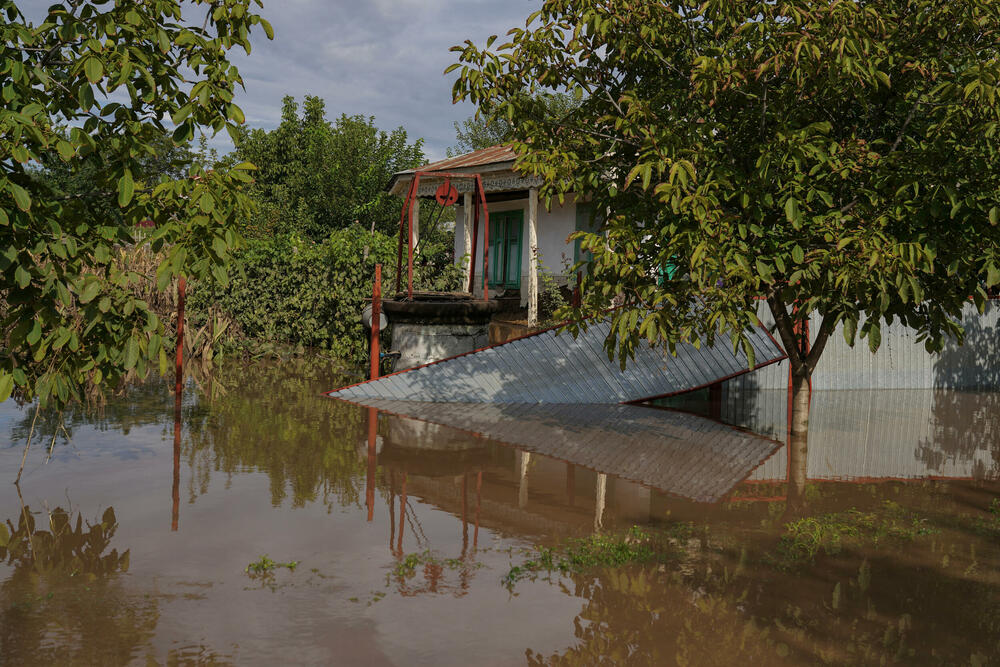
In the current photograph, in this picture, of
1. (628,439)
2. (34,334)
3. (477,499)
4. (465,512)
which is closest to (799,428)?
(628,439)

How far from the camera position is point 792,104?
785cm

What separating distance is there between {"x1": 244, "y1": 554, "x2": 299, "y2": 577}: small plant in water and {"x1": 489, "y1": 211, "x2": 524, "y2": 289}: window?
46.2 ft

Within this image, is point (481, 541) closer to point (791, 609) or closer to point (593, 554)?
point (593, 554)

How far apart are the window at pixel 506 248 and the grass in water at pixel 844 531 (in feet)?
41.9

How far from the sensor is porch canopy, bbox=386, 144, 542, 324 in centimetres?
1605

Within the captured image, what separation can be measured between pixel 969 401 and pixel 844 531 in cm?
921

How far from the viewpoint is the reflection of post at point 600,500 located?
266 inches

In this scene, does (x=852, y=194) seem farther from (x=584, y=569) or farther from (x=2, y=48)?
(x=2, y=48)

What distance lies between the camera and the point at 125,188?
12.5ft

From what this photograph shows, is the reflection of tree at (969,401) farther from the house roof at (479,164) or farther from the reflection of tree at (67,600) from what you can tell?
the reflection of tree at (67,600)

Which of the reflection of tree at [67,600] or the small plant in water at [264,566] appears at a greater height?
the small plant in water at [264,566]

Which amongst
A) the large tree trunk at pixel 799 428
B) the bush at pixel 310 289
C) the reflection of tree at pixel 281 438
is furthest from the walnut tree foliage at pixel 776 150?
the bush at pixel 310 289

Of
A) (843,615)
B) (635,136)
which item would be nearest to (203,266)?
(843,615)

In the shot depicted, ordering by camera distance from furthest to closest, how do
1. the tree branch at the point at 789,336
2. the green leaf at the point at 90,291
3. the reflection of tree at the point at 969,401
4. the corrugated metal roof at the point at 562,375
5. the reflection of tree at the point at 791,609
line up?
1. the corrugated metal roof at the point at 562,375
2. the reflection of tree at the point at 969,401
3. the tree branch at the point at 789,336
4. the reflection of tree at the point at 791,609
5. the green leaf at the point at 90,291
